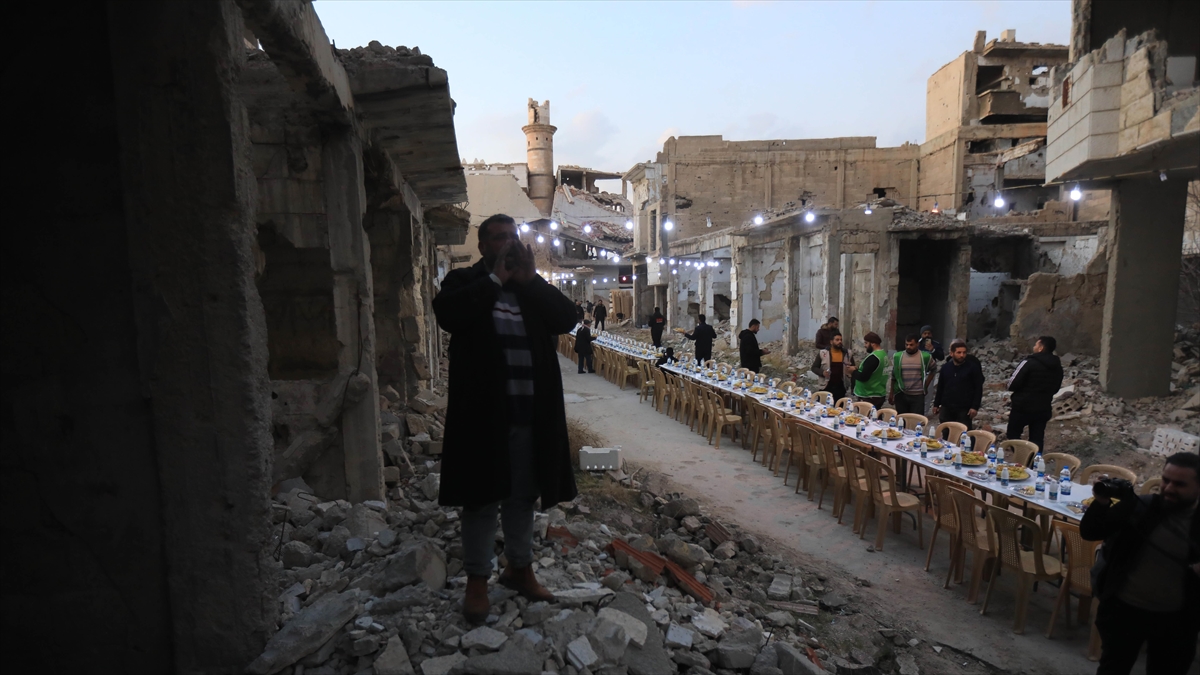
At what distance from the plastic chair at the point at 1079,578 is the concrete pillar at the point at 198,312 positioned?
5138 mm

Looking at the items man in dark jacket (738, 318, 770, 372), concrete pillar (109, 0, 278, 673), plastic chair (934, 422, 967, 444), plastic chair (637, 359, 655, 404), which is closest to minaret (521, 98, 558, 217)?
plastic chair (637, 359, 655, 404)

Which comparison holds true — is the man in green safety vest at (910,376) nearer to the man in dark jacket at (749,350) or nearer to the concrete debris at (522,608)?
the man in dark jacket at (749,350)

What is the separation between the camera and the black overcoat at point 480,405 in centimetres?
259

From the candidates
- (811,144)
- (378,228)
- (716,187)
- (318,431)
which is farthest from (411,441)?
(811,144)

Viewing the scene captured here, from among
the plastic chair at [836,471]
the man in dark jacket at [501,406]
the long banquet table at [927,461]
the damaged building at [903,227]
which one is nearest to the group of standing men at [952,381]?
the long banquet table at [927,461]

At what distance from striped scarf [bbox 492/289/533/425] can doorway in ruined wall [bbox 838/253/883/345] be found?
14.9 m

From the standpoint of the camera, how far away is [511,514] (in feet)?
9.25

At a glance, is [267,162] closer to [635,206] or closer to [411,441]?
[411,441]

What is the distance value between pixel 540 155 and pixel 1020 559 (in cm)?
3798

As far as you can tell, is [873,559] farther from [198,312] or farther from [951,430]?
[198,312]

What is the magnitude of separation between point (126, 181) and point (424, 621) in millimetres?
2080

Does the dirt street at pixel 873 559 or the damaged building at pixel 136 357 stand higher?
the damaged building at pixel 136 357

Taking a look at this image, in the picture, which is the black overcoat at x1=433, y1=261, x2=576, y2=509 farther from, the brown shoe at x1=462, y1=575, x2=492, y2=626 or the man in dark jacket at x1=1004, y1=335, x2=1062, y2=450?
the man in dark jacket at x1=1004, y1=335, x2=1062, y2=450

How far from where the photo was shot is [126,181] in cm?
222
